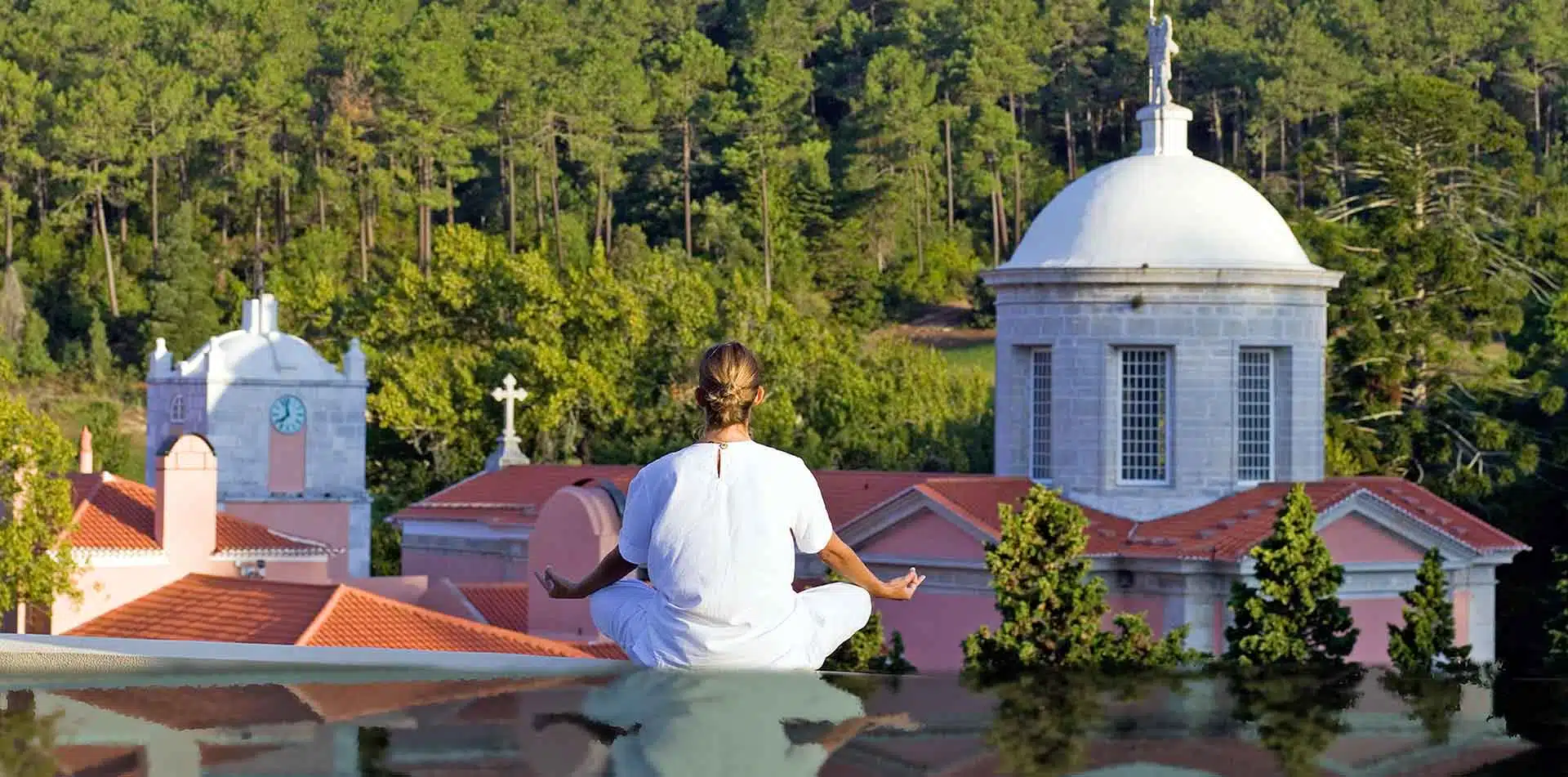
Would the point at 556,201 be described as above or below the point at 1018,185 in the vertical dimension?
below

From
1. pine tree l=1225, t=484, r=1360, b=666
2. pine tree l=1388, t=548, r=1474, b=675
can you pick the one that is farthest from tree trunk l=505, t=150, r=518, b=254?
pine tree l=1225, t=484, r=1360, b=666

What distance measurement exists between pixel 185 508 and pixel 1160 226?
47.5ft

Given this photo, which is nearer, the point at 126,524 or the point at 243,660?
the point at 243,660

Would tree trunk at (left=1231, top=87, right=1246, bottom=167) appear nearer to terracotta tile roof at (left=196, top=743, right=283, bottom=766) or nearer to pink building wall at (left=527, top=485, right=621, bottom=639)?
pink building wall at (left=527, top=485, right=621, bottom=639)

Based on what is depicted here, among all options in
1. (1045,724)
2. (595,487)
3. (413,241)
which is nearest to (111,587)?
(595,487)

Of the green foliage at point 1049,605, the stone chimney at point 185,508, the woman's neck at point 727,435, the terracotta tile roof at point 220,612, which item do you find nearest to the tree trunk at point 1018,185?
the stone chimney at point 185,508

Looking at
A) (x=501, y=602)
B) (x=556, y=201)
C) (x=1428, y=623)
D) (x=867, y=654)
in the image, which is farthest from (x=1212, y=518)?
(x=556, y=201)

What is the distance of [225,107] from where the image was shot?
96.4 m

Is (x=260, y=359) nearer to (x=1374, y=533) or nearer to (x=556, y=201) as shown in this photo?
(x=1374, y=533)

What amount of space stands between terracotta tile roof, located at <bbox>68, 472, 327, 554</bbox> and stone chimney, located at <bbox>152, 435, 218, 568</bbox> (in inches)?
12.1

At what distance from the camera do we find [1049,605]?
2862cm

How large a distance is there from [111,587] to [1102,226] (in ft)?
46.9

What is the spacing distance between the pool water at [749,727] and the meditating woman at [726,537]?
129mm

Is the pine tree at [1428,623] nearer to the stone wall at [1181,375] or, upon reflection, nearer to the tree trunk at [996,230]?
the stone wall at [1181,375]
